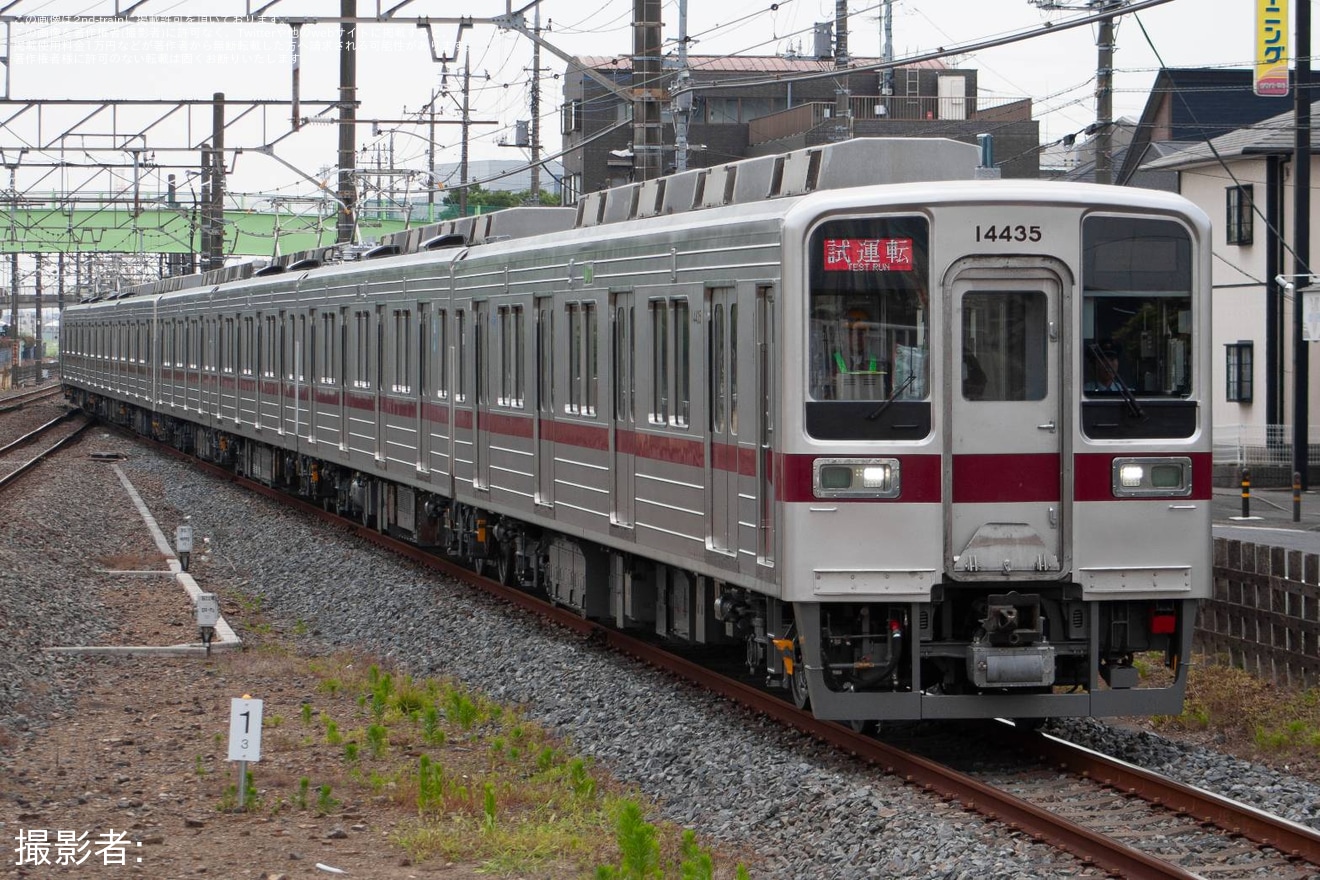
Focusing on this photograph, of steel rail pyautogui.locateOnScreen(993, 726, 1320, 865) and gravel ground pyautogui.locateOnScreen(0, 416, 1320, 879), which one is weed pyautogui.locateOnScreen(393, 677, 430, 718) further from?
steel rail pyautogui.locateOnScreen(993, 726, 1320, 865)

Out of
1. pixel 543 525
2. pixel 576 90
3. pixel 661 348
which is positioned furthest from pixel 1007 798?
pixel 576 90

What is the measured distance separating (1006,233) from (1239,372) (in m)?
25.8

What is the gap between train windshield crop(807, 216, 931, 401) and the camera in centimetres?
869

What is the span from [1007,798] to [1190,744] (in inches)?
76.5

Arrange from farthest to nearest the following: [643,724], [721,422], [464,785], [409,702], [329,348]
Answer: [329,348]
[409,702]
[643,724]
[721,422]
[464,785]

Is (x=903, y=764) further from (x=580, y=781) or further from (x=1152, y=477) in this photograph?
(x=1152, y=477)

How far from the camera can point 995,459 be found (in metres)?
8.75

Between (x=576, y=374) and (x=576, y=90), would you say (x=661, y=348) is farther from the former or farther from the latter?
(x=576, y=90)

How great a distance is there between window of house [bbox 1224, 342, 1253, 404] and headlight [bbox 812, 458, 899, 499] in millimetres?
25808

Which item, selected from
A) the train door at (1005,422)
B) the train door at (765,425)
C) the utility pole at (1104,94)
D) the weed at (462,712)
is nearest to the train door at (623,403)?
the weed at (462,712)

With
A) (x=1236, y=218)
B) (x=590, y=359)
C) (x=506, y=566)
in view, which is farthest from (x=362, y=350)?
(x=1236, y=218)

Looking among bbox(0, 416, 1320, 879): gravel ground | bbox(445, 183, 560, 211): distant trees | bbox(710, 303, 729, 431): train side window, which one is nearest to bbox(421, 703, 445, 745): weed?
bbox(0, 416, 1320, 879): gravel ground

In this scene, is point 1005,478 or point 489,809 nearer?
point 489,809

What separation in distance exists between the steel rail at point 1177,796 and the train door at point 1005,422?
85cm
